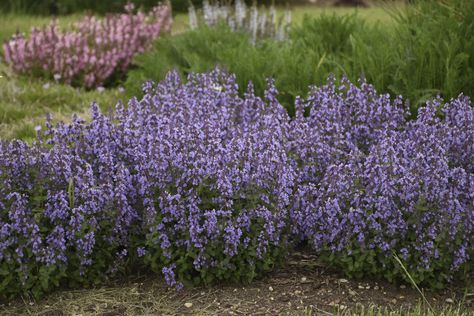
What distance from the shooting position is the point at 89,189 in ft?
11.0

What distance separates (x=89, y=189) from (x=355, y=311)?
1.43 metres

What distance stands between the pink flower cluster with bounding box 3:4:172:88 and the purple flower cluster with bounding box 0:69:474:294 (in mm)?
3986

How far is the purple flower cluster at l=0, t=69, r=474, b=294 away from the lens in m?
3.31

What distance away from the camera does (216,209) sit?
346 centimetres

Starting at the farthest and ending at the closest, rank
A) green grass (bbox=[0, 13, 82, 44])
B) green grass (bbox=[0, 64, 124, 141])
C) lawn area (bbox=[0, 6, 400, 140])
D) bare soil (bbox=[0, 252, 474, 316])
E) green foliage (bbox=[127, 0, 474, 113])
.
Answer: green grass (bbox=[0, 13, 82, 44])
green grass (bbox=[0, 64, 124, 141])
lawn area (bbox=[0, 6, 400, 140])
green foliage (bbox=[127, 0, 474, 113])
bare soil (bbox=[0, 252, 474, 316])

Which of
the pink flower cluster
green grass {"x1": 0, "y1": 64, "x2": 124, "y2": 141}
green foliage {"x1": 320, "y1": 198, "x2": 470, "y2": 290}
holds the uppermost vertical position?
the pink flower cluster

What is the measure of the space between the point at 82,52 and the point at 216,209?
4851 millimetres

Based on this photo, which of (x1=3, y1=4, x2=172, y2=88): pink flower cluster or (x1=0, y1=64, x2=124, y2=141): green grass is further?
(x1=3, y1=4, x2=172, y2=88): pink flower cluster

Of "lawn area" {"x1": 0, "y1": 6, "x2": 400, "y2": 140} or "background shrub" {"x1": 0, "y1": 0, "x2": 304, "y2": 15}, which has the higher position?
"background shrub" {"x1": 0, "y1": 0, "x2": 304, "y2": 15}

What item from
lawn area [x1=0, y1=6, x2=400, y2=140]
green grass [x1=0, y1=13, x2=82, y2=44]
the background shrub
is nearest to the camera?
lawn area [x1=0, y1=6, x2=400, y2=140]

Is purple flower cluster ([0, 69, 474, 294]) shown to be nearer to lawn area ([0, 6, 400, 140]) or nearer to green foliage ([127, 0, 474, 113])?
green foliage ([127, 0, 474, 113])

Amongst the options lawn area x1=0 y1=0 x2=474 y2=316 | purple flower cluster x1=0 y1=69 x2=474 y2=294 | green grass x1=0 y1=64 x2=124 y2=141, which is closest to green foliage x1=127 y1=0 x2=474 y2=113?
green grass x1=0 y1=64 x2=124 y2=141

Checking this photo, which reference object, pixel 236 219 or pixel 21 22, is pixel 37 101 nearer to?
pixel 236 219

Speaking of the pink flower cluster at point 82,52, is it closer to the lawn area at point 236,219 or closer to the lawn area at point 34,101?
the lawn area at point 34,101
